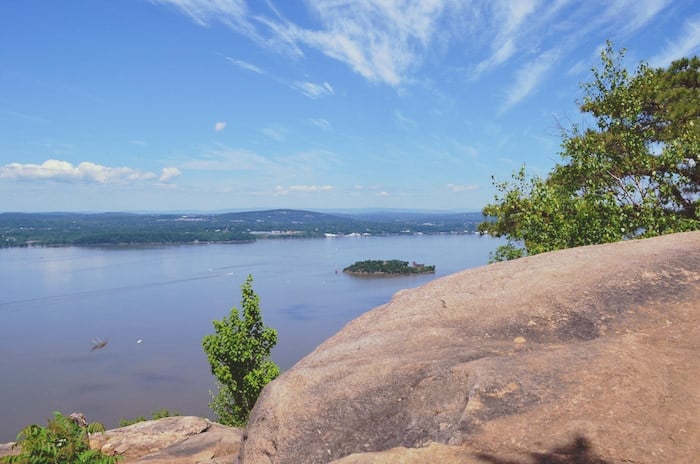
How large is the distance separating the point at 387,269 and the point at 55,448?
11716 cm

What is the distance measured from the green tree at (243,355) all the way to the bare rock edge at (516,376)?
37.7ft

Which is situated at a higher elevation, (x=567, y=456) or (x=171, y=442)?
(x=567, y=456)

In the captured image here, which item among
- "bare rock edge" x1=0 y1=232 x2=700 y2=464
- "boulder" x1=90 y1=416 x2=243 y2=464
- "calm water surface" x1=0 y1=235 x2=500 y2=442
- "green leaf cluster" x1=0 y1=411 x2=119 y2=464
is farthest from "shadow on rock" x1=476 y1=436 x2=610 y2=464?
"calm water surface" x1=0 y1=235 x2=500 y2=442

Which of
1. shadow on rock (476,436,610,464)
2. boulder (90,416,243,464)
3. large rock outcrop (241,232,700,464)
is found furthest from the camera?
boulder (90,416,243,464)

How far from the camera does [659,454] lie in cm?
459

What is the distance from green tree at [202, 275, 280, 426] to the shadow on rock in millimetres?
15806

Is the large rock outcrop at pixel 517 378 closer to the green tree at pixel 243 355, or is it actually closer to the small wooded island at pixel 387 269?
the green tree at pixel 243 355

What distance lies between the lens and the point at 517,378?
574cm

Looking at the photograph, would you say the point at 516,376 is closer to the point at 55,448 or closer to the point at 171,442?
the point at 55,448

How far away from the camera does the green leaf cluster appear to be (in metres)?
8.20

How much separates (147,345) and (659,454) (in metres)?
69.1

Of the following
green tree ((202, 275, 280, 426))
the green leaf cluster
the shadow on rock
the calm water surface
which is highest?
the shadow on rock

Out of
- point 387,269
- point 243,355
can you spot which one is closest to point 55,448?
point 243,355

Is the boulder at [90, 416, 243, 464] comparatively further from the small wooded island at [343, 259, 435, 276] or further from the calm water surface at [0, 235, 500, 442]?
the small wooded island at [343, 259, 435, 276]
